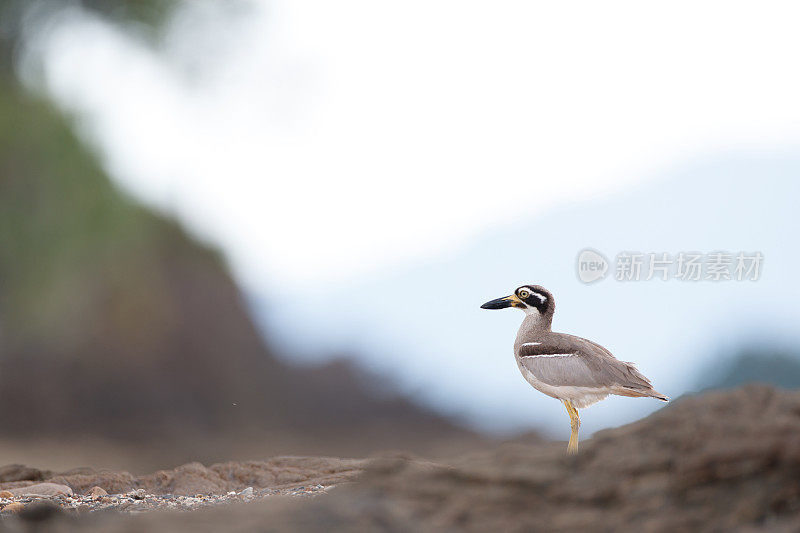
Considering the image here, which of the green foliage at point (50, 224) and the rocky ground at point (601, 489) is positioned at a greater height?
the green foliage at point (50, 224)

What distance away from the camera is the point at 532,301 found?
5.30 m

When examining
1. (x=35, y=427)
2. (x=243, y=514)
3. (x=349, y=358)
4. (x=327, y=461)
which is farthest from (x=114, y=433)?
(x=243, y=514)

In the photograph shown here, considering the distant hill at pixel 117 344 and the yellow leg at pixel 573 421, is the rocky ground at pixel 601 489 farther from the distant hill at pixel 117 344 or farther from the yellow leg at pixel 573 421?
the distant hill at pixel 117 344

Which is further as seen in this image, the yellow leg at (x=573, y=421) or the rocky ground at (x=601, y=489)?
the yellow leg at (x=573, y=421)

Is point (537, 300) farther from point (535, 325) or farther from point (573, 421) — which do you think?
point (573, 421)

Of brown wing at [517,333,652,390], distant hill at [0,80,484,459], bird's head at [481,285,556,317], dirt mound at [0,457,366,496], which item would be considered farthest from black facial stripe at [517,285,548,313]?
distant hill at [0,80,484,459]

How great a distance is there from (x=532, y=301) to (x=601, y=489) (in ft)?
8.55

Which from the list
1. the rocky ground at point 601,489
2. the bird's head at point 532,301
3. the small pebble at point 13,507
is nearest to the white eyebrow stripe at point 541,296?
the bird's head at point 532,301

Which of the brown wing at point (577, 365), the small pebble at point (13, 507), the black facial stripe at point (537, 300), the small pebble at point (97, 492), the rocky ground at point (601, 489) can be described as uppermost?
the black facial stripe at point (537, 300)

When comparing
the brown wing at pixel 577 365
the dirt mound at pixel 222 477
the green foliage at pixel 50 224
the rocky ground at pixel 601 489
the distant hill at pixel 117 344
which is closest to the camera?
the rocky ground at pixel 601 489

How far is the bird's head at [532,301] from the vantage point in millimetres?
5281

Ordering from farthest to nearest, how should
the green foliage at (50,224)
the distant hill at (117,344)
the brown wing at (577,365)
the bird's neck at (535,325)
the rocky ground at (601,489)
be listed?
the distant hill at (117,344) → the green foliage at (50,224) → the bird's neck at (535,325) → the brown wing at (577,365) → the rocky ground at (601,489)

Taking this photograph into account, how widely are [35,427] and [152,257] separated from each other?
461cm

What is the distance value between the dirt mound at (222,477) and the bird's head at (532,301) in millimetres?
1497
